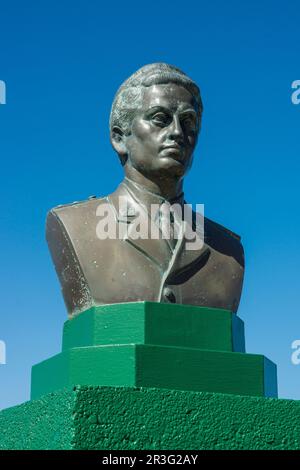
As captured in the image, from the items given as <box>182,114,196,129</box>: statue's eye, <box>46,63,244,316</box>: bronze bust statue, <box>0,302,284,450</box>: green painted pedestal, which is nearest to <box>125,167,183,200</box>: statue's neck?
<box>46,63,244,316</box>: bronze bust statue

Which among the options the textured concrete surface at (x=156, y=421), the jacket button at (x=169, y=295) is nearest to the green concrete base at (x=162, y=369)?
the textured concrete surface at (x=156, y=421)

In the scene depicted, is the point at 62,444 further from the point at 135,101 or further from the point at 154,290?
the point at 135,101

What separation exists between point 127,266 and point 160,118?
3.41 feet

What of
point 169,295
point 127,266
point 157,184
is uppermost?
point 157,184

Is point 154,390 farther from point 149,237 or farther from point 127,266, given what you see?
point 149,237

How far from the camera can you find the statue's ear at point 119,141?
5078 mm

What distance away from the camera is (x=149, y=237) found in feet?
15.4

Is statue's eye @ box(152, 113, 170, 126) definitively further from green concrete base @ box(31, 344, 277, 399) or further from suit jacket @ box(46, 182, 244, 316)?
green concrete base @ box(31, 344, 277, 399)

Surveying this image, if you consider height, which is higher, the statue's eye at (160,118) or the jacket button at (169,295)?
the statue's eye at (160,118)

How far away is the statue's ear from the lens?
5078 millimetres

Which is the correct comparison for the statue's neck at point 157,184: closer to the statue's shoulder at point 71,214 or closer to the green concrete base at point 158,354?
the statue's shoulder at point 71,214

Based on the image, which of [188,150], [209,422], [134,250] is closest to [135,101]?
[188,150]

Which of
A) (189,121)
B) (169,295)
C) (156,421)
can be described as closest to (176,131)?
(189,121)

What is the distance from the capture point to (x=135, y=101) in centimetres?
495
